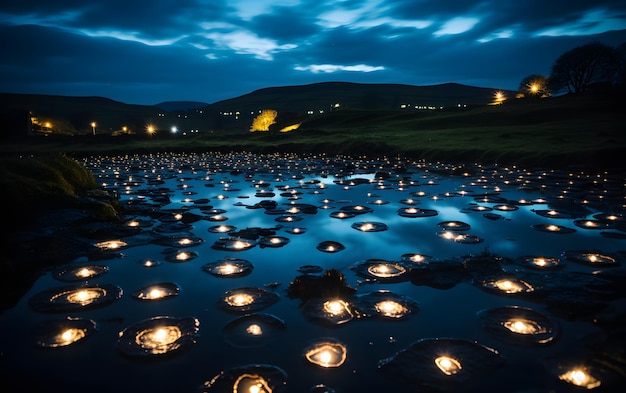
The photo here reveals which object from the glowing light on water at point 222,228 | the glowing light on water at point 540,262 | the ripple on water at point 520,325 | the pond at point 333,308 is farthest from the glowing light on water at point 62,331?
the glowing light on water at point 540,262

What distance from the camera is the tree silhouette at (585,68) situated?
240ft

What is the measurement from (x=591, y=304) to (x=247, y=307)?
14.1 ft

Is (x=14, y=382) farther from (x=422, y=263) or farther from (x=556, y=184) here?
(x=556, y=184)

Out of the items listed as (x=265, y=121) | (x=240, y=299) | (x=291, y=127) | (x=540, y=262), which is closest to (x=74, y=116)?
(x=265, y=121)

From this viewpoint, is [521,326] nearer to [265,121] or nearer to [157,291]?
[157,291]

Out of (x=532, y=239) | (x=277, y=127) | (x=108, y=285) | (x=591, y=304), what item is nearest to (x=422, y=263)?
(x=591, y=304)

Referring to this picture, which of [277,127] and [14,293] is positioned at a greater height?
[277,127]

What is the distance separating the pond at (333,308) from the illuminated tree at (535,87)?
3785 inches

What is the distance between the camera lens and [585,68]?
75938mm

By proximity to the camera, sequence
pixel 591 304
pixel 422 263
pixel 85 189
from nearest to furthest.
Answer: pixel 591 304 → pixel 422 263 → pixel 85 189

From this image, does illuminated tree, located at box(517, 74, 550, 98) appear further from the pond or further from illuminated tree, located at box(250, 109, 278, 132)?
the pond

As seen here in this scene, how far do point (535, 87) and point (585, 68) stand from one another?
15.0 m

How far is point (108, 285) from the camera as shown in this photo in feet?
16.4

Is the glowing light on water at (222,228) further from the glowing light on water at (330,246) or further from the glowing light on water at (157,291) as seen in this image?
the glowing light on water at (157,291)
